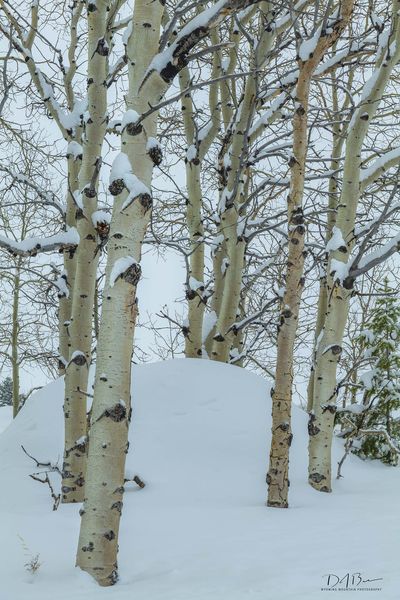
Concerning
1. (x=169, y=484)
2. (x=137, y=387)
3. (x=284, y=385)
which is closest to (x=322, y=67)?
(x=284, y=385)

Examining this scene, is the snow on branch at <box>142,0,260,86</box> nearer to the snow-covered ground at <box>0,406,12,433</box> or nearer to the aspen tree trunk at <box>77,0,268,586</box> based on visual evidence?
the aspen tree trunk at <box>77,0,268,586</box>

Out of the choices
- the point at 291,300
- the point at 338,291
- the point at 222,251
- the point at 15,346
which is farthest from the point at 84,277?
the point at 15,346

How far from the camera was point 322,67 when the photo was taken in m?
5.41

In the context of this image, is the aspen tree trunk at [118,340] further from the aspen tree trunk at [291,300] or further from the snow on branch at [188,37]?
the aspen tree trunk at [291,300]

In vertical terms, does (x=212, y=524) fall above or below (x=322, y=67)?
below

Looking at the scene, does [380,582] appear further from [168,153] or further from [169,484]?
[168,153]

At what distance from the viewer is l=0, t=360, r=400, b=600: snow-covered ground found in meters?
2.20

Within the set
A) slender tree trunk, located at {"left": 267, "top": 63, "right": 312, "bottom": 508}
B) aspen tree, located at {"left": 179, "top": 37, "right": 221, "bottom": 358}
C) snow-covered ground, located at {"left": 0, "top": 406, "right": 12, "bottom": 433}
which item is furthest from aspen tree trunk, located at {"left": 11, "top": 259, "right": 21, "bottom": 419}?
slender tree trunk, located at {"left": 267, "top": 63, "right": 312, "bottom": 508}

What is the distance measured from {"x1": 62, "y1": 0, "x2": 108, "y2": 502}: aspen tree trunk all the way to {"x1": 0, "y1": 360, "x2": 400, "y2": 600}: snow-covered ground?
1.50 feet

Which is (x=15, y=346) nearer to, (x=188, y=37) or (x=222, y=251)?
(x=222, y=251)

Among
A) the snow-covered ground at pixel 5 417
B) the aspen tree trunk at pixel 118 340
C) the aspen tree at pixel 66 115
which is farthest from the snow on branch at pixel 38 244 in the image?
the snow-covered ground at pixel 5 417

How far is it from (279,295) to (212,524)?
2401mm
